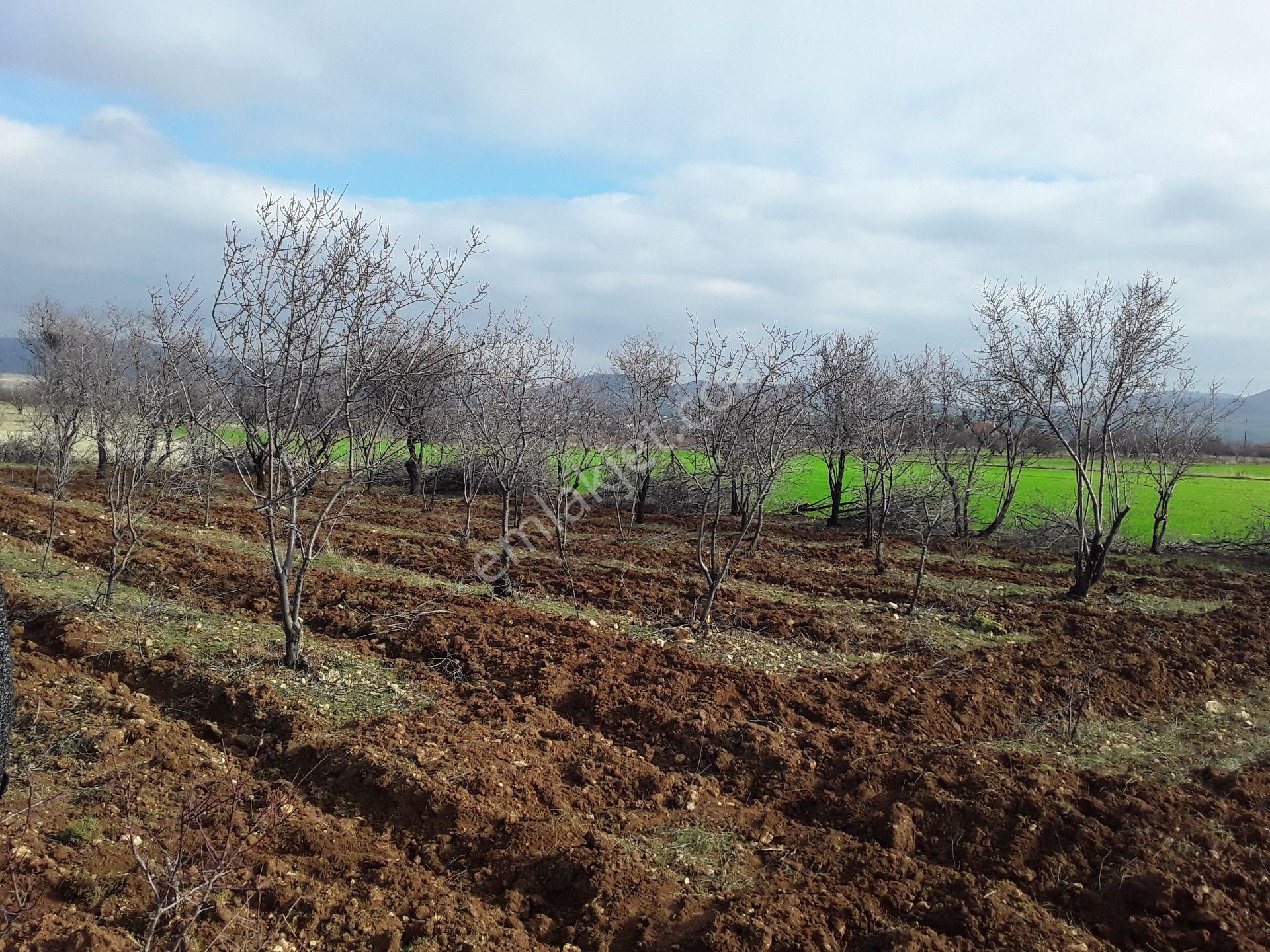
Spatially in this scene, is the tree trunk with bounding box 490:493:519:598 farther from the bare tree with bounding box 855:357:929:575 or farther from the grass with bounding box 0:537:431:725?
the bare tree with bounding box 855:357:929:575

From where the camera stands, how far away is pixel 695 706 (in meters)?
5.62

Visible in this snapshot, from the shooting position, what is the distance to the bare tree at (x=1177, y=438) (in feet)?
52.1

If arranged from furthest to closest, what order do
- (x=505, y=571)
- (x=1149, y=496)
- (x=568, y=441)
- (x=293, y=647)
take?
(x=1149, y=496)
(x=568, y=441)
(x=505, y=571)
(x=293, y=647)

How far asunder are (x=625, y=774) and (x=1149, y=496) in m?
30.4

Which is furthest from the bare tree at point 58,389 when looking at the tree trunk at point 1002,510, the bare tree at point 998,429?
the tree trunk at point 1002,510

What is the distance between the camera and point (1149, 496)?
2805 centimetres

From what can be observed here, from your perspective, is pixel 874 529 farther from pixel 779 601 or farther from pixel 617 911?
pixel 617 911

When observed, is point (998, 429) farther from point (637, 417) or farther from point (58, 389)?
point (58, 389)

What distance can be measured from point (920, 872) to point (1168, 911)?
101cm

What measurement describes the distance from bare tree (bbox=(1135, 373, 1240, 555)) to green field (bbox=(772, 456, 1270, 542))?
95 centimetres

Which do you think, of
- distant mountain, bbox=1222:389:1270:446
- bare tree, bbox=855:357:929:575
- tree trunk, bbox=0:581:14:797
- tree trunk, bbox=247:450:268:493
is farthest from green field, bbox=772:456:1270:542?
distant mountain, bbox=1222:389:1270:446

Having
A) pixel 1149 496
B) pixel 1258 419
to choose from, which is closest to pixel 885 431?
pixel 1149 496

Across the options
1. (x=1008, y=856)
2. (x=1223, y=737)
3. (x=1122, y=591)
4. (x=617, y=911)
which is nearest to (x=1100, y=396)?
(x=1122, y=591)

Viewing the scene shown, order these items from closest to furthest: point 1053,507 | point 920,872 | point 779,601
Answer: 1. point 920,872
2. point 779,601
3. point 1053,507
